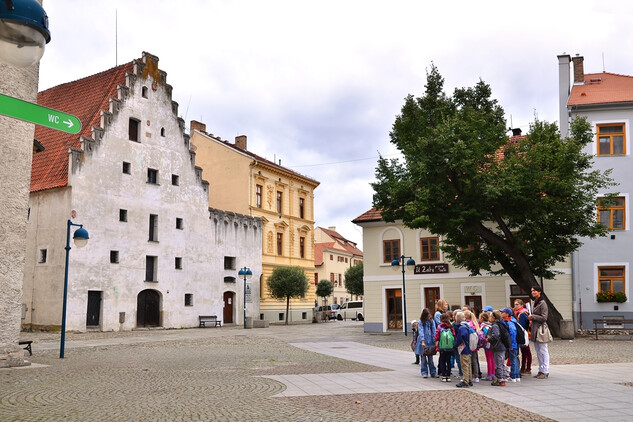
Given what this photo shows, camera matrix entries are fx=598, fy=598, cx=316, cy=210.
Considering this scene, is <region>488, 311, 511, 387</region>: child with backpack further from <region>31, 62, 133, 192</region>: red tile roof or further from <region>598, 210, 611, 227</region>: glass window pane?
<region>31, 62, 133, 192</region>: red tile roof

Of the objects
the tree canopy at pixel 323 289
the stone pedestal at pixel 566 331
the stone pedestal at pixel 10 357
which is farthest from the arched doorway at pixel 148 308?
the tree canopy at pixel 323 289

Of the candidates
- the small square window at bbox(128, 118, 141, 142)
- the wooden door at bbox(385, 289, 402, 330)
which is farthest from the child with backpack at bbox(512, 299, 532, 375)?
the small square window at bbox(128, 118, 141, 142)

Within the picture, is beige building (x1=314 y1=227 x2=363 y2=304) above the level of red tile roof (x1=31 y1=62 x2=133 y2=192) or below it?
below

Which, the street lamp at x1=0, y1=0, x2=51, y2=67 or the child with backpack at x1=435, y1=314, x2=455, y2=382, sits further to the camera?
the child with backpack at x1=435, y1=314, x2=455, y2=382

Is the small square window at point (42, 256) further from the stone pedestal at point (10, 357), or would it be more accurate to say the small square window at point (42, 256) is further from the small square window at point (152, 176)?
the stone pedestal at point (10, 357)

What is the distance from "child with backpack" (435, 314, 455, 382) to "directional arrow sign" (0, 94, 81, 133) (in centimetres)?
900

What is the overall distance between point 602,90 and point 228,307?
1167 inches

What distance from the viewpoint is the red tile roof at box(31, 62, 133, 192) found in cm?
3622

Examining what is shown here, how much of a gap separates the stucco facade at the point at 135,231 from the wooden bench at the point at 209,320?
57 cm

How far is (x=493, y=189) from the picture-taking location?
2331 cm

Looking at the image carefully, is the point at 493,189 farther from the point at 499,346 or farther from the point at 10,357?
the point at 10,357

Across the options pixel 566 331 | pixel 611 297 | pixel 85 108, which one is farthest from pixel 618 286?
pixel 85 108

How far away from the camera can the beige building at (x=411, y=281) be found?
32031 mm

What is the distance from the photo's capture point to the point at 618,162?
30547 millimetres
